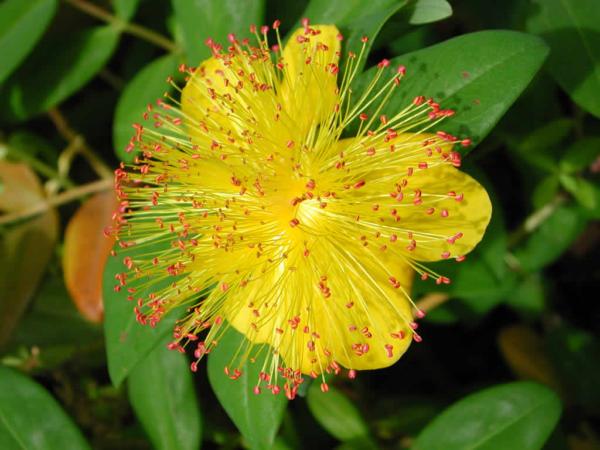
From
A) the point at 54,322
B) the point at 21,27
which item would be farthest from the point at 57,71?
the point at 54,322

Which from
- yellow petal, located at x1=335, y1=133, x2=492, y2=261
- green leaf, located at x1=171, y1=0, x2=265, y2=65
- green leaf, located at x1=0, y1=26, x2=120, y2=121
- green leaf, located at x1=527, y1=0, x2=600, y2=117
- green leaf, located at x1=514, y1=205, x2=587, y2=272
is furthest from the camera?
green leaf, located at x1=0, y1=26, x2=120, y2=121

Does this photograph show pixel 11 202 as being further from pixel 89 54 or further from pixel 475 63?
pixel 475 63

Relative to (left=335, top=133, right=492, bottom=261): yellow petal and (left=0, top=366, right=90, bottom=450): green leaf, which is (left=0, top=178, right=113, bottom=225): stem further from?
(left=335, top=133, right=492, bottom=261): yellow petal

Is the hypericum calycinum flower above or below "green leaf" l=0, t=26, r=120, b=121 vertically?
below

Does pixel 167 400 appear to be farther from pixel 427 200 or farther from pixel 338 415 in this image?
pixel 427 200

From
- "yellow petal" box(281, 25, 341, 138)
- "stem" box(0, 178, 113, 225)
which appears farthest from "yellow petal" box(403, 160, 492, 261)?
"stem" box(0, 178, 113, 225)

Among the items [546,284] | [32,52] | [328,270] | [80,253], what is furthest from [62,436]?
[546,284]
